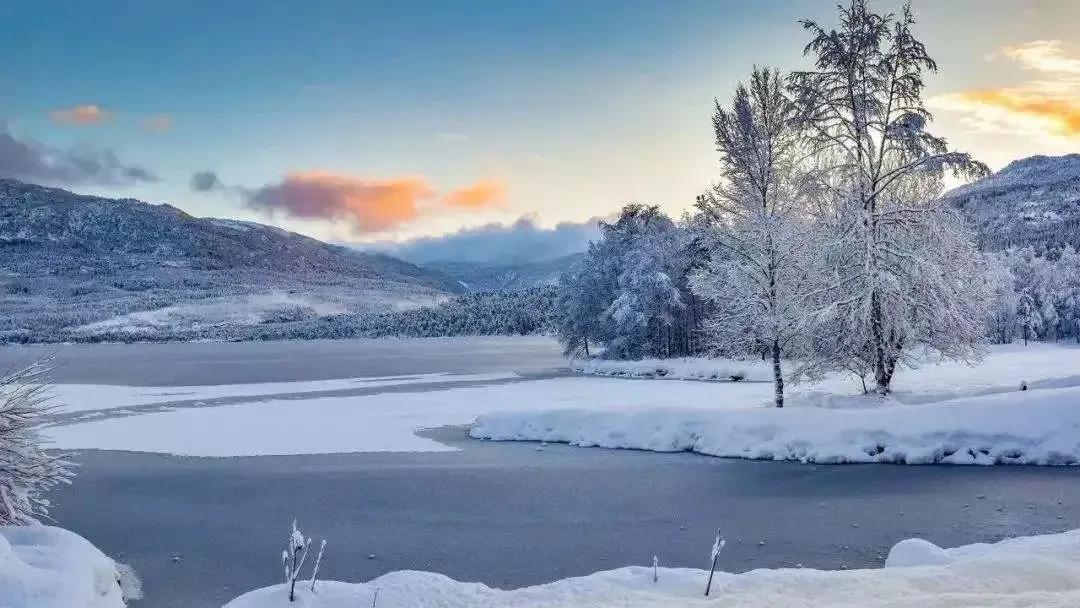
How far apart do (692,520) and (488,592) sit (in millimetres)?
5512

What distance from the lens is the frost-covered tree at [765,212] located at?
2238cm

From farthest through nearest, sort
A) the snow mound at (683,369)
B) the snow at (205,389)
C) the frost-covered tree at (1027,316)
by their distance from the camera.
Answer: the frost-covered tree at (1027,316) → the snow mound at (683,369) → the snow at (205,389)

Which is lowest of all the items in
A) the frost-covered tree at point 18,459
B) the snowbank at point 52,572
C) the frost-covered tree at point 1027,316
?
the snowbank at point 52,572

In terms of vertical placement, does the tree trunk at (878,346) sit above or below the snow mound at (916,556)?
above

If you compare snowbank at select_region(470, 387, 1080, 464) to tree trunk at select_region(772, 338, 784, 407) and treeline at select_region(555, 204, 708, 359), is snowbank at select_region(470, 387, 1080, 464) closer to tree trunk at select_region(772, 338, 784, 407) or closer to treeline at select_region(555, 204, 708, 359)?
tree trunk at select_region(772, 338, 784, 407)

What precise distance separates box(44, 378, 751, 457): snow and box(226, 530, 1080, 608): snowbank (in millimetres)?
12819

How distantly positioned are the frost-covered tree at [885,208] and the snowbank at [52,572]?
18.7 metres

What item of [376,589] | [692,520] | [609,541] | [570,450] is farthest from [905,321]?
[376,589]

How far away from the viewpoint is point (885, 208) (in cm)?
2208

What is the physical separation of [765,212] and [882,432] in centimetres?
772

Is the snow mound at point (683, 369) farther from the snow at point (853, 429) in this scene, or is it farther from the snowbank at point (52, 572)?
the snowbank at point (52, 572)

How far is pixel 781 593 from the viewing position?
7.41 m

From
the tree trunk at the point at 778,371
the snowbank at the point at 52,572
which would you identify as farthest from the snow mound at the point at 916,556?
the tree trunk at the point at 778,371

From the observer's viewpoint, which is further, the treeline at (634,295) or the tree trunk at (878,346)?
the treeline at (634,295)
